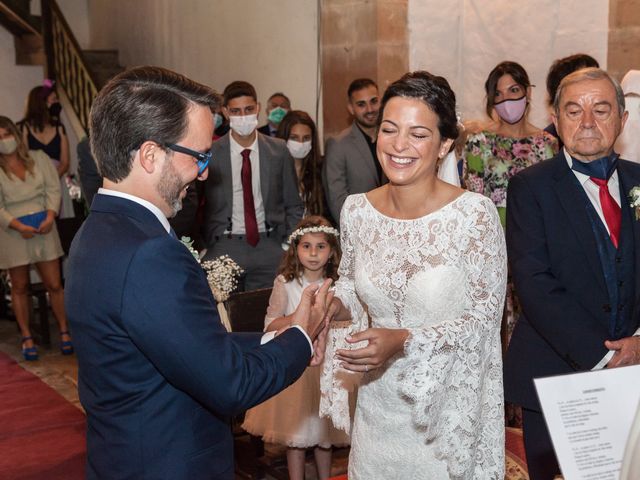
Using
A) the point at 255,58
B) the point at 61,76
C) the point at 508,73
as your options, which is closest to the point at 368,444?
the point at 508,73

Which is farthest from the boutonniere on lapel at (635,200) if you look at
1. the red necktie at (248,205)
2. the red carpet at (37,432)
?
the red carpet at (37,432)

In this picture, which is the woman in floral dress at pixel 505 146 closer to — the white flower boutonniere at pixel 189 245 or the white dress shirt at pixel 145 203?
the white flower boutonniere at pixel 189 245

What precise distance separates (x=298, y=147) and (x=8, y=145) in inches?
97.7

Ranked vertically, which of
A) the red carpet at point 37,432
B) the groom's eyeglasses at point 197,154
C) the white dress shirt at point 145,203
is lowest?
the red carpet at point 37,432

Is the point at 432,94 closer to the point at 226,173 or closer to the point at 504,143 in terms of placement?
the point at 504,143

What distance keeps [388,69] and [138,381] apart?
5351 millimetres

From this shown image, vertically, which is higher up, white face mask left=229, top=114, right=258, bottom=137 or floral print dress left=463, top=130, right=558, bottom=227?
white face mask left=229, top=114, right=258, bottom=137

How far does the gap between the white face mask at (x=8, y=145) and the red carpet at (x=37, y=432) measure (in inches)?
71.8

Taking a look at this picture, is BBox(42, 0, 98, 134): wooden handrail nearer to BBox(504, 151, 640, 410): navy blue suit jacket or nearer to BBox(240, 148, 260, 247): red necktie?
BBox(240, 148, 260, 247): red necktie

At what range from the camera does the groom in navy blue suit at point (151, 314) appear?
192cm

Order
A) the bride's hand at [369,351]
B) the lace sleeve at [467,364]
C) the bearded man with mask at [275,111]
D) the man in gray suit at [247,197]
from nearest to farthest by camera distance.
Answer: the bride's hand at [369,351] → the lace sleeve at [467,364] → the man in gray suit at [247,197] → the bearded man with mask at [275,111]

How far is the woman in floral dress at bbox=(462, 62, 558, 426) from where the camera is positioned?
5.03 m

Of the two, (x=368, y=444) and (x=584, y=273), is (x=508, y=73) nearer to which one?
(x=584, y=273)

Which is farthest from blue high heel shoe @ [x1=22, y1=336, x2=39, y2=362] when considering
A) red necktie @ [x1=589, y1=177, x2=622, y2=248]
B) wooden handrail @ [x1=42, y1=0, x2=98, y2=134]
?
red necktie @ [x1=589, y1=177, x2=622, y2=248]
